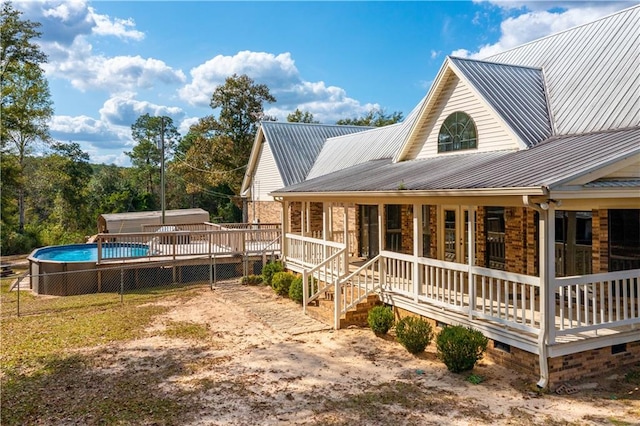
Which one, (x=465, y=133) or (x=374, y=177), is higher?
(x=465, y=133)

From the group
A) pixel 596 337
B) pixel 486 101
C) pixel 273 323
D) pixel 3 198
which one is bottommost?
pixel 273 323

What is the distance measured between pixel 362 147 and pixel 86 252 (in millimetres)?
15542

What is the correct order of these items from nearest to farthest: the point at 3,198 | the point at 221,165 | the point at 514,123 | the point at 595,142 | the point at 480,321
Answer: the point at 480,321 < the point at 595,142 < the point at 514,123 < the point at 3,198 < the point at 221,165

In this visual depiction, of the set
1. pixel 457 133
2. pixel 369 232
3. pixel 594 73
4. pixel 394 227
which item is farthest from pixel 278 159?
pixel 594 73

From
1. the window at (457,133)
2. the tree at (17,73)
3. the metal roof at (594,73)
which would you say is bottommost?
the window at (457,133)

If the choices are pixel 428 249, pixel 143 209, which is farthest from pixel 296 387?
pixel 143 209

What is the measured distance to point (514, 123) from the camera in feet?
36.8

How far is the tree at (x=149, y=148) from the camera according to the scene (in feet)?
186

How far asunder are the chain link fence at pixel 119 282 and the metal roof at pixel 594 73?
12.3m

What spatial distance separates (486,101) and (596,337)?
644 cm

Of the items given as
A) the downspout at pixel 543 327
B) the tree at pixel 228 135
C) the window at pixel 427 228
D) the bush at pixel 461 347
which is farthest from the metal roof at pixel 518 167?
the tree at pixel 228 135

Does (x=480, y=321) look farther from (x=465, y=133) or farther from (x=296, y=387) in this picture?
(x=465, y=133)

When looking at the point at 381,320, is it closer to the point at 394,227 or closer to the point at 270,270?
the point at 394,227

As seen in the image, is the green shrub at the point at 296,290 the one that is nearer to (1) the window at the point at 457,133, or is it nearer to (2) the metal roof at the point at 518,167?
(2) the metal roof at the point at 518,167
